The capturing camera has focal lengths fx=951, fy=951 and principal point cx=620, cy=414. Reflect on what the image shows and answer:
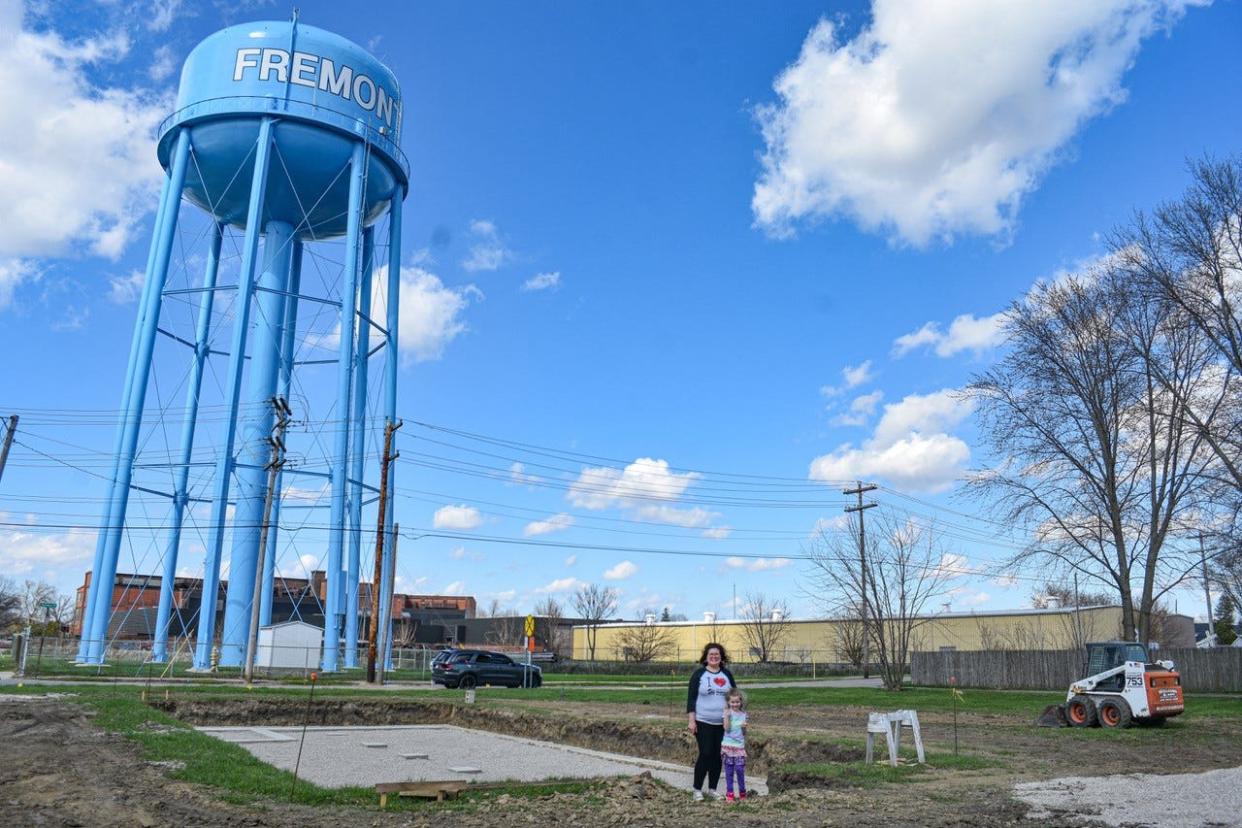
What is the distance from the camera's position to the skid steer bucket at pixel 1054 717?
68.6ft

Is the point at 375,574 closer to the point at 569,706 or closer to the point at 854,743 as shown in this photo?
the point at 569,706

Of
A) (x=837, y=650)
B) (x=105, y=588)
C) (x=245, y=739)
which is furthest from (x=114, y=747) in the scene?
(x=837, y=650)

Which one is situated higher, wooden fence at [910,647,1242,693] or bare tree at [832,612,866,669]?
bare tree at [832,612,866,669]

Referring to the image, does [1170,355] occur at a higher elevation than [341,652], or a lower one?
higher

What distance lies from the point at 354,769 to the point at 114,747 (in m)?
3.53

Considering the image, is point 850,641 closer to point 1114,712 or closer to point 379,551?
point 379,551

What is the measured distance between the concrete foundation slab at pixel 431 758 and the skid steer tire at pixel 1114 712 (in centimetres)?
954

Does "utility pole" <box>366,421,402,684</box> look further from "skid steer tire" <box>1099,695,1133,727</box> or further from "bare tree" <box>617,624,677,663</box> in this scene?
"bare tree" <box>617,624,677,663</box>

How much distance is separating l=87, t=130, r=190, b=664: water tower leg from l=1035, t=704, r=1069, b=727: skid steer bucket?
107 feet

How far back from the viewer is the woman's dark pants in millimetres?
10602

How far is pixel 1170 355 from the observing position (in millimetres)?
31766

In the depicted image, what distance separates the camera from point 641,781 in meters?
11.1

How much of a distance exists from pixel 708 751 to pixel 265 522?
2608cm

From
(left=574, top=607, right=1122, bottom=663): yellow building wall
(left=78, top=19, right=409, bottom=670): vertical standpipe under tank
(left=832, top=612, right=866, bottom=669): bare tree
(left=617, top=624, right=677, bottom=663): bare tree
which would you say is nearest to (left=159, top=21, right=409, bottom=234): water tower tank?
(left=78, top=19, right=409, bottom=670): vertical standpipe under tank
